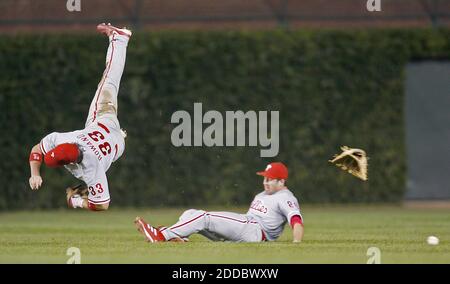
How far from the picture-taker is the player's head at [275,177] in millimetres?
14531

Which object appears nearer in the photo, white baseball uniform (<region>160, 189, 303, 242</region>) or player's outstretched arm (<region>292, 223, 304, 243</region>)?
player's outstretched arm (<region>292, 223, 304, 243</region>)

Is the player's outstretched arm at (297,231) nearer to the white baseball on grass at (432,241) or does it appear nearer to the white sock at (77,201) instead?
the white baseball on grass at (432,241)

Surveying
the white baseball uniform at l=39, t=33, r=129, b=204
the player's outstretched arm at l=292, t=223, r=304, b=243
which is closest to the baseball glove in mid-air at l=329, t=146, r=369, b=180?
the player's outstretched arm at l=292, t=223, r=304, b=243

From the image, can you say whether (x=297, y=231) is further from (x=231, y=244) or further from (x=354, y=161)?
(x=354, y=161)

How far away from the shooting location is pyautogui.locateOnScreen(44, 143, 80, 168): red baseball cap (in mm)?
14148

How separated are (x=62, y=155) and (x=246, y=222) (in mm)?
2447

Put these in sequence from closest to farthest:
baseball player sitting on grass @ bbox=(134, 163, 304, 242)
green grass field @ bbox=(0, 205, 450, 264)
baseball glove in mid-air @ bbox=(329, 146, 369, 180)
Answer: green grass field @ bbox=(0, 205, 450, 264) < baseball player sitting on grass @ bbox=(134, 163, 304, 242) < baseball glove in mid-air @ bbox=(329, 146, 369, 180)

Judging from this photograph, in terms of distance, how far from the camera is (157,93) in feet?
79.0

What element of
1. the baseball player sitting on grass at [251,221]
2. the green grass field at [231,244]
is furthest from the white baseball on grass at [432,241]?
the baseball player sitting on grass at [251,221]

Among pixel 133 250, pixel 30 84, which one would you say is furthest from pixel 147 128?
pixel 133 250

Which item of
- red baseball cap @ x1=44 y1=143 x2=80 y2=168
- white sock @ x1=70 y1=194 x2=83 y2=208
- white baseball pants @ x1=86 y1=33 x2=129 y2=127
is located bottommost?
white sock @ x1=70 y1=194 x2=83 y2=208

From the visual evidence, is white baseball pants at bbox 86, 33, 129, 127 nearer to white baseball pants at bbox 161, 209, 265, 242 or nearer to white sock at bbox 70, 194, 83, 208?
white sock at bbox 70, 194, 83, 208
